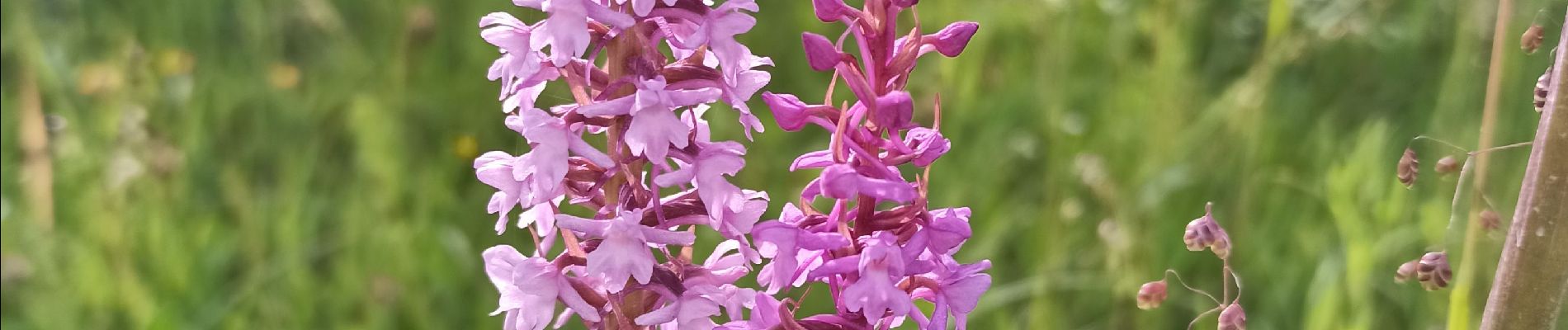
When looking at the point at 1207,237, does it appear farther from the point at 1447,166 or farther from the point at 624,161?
the point at 624,161

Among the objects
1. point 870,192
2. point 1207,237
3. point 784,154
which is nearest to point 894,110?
point 870,192

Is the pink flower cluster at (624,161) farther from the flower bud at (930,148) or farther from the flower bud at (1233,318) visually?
the flower bud at (1233,318)

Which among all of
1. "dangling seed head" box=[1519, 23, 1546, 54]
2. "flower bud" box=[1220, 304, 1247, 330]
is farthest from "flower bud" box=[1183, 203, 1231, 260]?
"dangling seed head" box=[1519, 23, 1546, 54]

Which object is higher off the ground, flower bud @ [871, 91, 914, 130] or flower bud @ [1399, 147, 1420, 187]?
flower bud @ [871, 91, 914, 130]

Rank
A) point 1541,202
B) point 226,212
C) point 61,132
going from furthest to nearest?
point 226,212, point 61,132, point 1541,202

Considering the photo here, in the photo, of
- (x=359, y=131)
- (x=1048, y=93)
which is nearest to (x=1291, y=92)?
(x=1048, y=93)

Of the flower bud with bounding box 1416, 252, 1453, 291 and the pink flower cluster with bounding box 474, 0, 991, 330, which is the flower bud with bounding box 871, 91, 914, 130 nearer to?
the pink flower cluster with bounding box 474, 0, 991, 330

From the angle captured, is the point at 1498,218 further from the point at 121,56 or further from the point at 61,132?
the point at 121,56
